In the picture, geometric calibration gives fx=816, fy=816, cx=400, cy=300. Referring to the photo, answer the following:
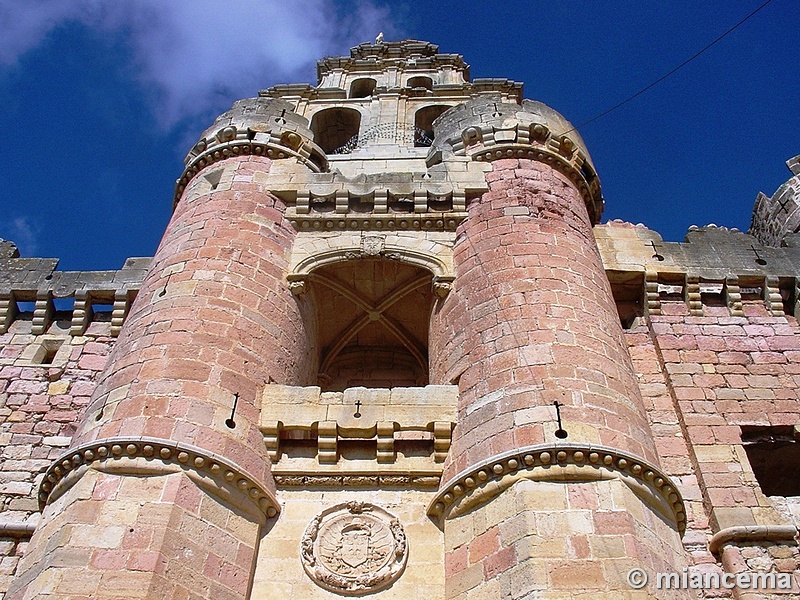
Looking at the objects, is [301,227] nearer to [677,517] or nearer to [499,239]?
[499,239]

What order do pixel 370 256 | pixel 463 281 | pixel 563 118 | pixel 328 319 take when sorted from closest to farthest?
pixel 463 281 < pixel 370 256 < pixel 328 319 < pixel 563 118

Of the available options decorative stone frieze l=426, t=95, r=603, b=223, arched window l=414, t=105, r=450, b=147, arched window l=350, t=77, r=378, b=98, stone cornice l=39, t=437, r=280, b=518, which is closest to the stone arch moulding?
decorative stone frieze l=426, t=95, r=603, b=223

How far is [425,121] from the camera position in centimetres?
1565

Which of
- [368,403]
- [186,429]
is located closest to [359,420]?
[368,403]

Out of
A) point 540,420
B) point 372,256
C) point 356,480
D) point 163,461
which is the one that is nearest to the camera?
point 163,461

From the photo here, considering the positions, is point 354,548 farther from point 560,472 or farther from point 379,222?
point 379,222

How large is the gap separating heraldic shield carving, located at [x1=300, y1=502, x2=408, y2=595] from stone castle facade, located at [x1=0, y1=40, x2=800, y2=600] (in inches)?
1.0

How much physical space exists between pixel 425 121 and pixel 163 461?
34.3ft

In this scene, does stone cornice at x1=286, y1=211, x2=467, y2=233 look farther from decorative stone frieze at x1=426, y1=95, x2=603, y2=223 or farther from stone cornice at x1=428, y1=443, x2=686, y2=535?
stone cornice at x1=428, y1=443, x2=686, y2=535

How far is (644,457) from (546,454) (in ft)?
3.02

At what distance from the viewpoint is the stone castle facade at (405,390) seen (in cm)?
639

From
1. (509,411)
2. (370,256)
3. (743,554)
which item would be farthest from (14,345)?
(743,554)

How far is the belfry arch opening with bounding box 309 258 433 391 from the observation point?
987 cm

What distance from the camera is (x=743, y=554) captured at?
7.28 meters
